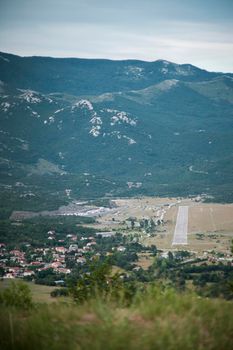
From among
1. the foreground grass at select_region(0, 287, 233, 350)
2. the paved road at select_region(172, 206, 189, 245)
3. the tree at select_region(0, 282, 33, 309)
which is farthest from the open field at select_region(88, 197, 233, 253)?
the foreground grass at select_region(0, 287, 233, 350)

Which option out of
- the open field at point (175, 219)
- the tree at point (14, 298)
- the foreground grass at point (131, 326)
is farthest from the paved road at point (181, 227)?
the foreground grass at point (131, 326)

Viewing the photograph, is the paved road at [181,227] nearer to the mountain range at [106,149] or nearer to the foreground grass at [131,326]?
the mountain range at [106,149]

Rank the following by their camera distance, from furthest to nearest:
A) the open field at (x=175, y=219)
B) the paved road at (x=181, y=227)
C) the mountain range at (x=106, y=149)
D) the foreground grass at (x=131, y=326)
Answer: the mountain range at (x=106, y=149) < the paved road at (x=181, y=227) < the open field at (x=175, y=219) < the foreground grass at (x=131, y=326)

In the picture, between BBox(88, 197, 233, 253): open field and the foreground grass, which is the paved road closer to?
BBox(88, 197, 233, 253): open field

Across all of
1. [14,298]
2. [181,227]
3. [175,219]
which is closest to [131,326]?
[14,298]

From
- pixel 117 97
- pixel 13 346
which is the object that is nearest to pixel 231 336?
pixel 13 346
